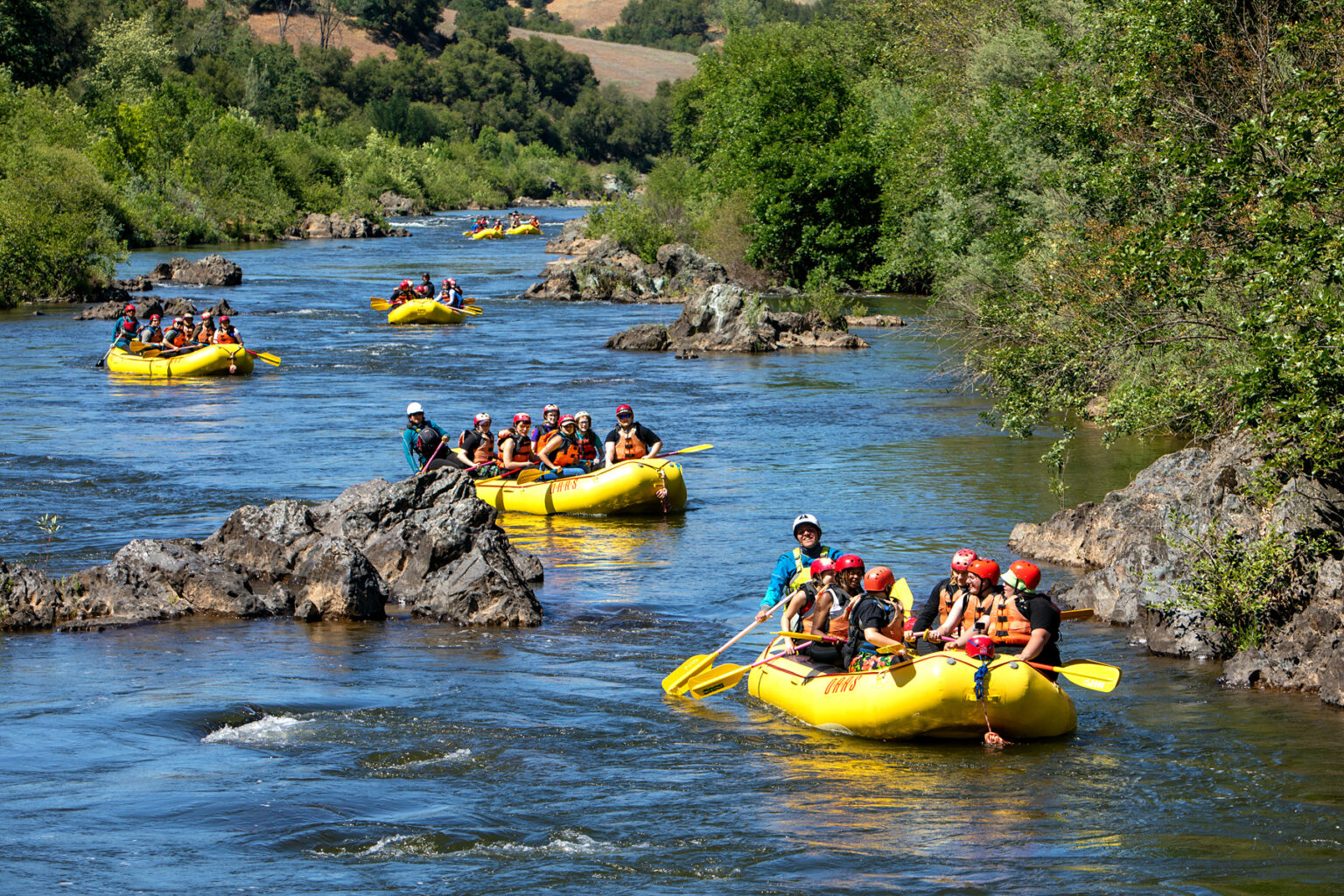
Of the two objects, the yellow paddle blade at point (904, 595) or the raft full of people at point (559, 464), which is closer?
the yellow paddle blade at point (904, 595)

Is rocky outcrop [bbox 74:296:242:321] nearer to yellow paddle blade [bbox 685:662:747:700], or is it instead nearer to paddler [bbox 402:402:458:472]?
paddler [bbox 402:402:458:472]

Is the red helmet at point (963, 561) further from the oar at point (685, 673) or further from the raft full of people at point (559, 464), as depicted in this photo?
the raft full of people at point (559, 464)

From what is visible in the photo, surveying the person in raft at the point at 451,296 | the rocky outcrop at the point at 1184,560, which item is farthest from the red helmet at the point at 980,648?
the person in raft at the point at 451,296

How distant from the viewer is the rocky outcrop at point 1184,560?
10859mm

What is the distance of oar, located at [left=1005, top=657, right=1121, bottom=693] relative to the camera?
9.40 metres

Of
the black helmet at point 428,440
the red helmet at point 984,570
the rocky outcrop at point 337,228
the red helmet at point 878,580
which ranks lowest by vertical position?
the black helmet at point 428,440

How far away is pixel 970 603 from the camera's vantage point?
10.2m

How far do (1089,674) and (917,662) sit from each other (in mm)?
1134

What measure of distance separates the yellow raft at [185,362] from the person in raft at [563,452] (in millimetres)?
13055

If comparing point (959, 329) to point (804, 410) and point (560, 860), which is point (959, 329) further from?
point (560, 860)

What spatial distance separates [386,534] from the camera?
45.8 ft

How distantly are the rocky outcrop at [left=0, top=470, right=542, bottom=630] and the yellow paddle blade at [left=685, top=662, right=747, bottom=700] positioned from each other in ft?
8.38

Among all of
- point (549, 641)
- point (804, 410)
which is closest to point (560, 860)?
point (549, 641)

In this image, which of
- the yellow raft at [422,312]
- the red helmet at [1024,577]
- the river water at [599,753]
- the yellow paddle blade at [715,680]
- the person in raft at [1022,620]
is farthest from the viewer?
the yellow raft at [422,312]
